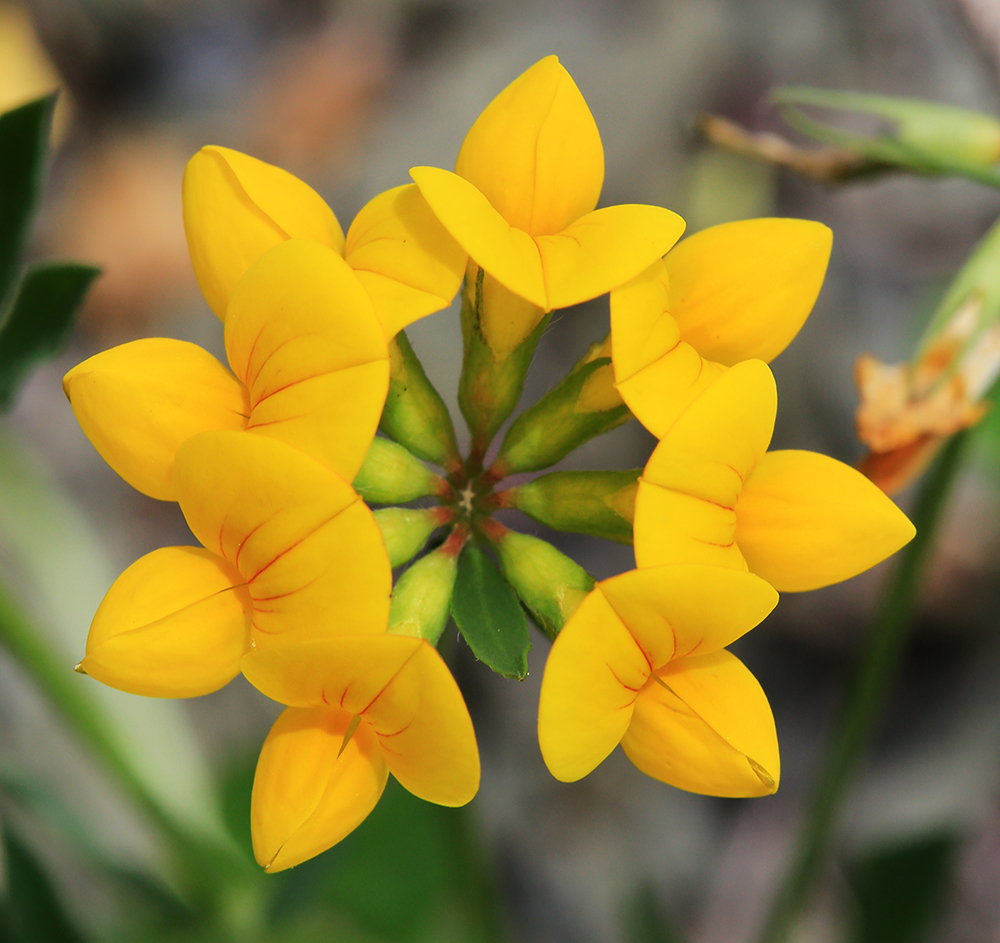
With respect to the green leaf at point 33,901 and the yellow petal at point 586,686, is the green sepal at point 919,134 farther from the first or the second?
the green leaf at point 33,901

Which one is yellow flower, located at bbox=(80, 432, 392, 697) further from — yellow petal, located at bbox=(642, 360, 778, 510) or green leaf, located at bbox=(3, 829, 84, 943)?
green leaf, located at bbox=(3, 829, 84, 943)

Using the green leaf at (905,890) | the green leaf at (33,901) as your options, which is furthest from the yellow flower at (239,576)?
the green leaf at (905,890)

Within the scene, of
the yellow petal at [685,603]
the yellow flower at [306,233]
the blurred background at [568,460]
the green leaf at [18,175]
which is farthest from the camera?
the blurred background at [568,460]

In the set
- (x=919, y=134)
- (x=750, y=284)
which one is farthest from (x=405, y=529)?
(x=919, y=134)

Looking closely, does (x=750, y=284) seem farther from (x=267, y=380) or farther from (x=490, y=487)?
(x=267, y=380)

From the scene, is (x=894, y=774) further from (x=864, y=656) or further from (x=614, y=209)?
(x=614, y=209)

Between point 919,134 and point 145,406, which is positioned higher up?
point 145,406
